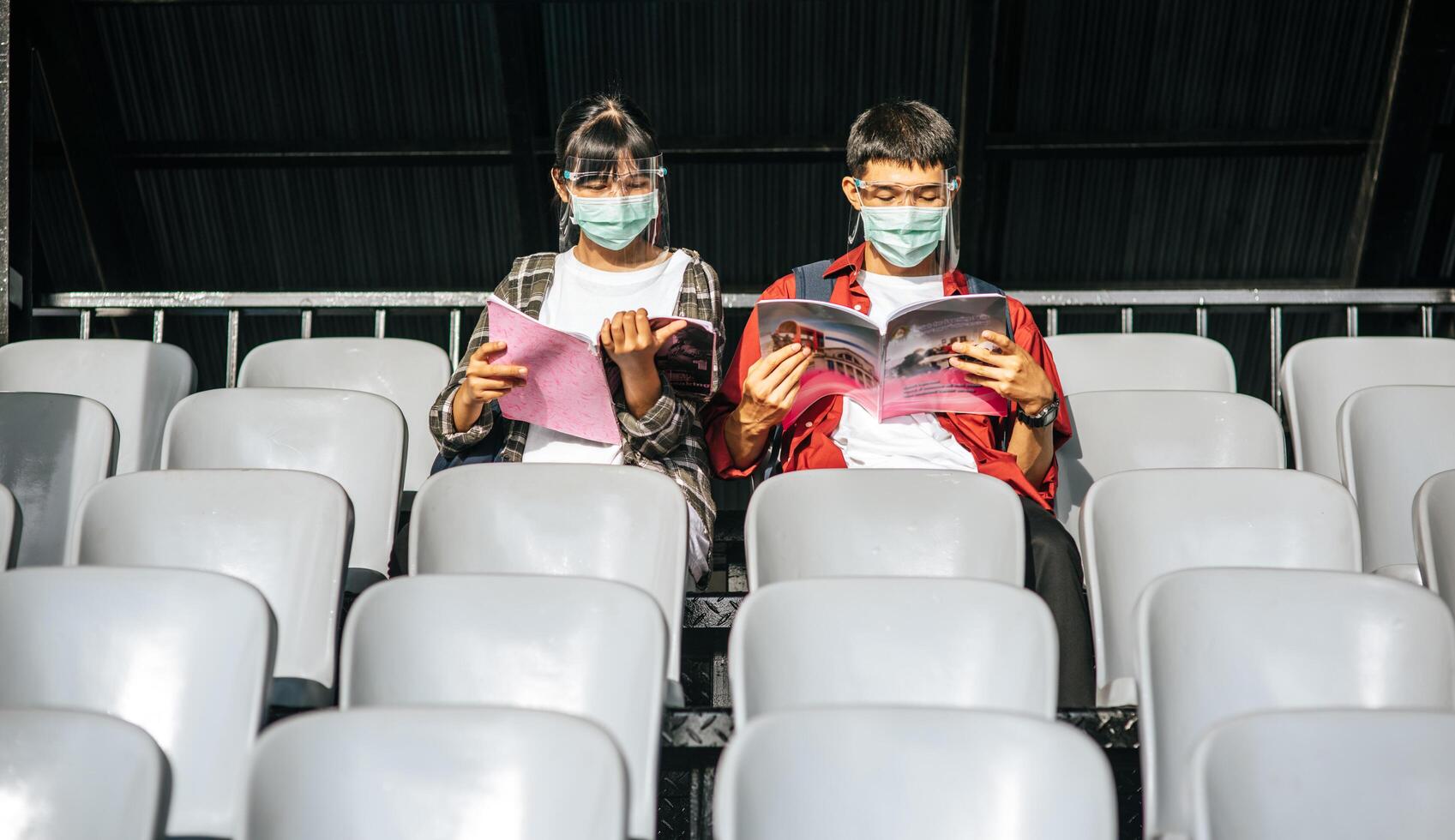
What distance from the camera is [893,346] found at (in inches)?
98.1

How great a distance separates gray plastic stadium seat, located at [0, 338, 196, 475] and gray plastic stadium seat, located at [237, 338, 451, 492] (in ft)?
0.63

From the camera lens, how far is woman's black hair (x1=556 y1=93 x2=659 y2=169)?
2.86 metres

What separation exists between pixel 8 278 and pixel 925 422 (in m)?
3.15

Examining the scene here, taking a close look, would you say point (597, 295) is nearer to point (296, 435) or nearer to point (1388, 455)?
point (296, 435)

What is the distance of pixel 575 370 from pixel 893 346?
62 centimetres

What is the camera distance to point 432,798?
161 centimetres

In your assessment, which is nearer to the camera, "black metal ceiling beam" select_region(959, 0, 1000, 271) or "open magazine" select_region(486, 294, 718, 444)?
"open magazine" select_region(486, 294, 718, 444)

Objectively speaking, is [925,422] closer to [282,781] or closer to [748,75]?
[282,781]

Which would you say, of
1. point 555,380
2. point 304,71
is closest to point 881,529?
point 555,380

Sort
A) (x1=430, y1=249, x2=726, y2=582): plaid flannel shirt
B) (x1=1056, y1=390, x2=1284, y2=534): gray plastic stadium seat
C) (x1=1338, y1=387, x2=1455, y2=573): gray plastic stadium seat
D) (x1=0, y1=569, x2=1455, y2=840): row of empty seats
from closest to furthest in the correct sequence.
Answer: (x1=0, y1=569, x2=1455, y2=840): row of empty seats < (x1=430, y1=249, x2=726, y2=582): plaid flannel shirt < (x1=1338, y1=387, x2=1455, y2=573): gray plastic stadium seat < (x1=1056, y1=390, x2=1284, y2=534): gray plastic stadium seat

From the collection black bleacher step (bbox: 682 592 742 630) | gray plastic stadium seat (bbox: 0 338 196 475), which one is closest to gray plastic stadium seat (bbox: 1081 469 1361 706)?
black bleacher step (bbox: 682 592 742 630)

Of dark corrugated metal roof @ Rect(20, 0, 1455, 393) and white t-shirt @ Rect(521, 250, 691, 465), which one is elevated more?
dark corrugated metal roof @ Rect(20, 0, 1455, 393)

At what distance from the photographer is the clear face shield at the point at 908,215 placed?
9.36 ft

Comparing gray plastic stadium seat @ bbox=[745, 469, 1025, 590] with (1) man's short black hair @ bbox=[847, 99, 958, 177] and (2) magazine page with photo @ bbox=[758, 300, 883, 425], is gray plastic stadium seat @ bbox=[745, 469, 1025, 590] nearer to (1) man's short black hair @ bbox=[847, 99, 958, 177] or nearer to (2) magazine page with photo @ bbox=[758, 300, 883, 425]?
(2) magazine page with photo @ bbox=[758, 300, 883, 425]
